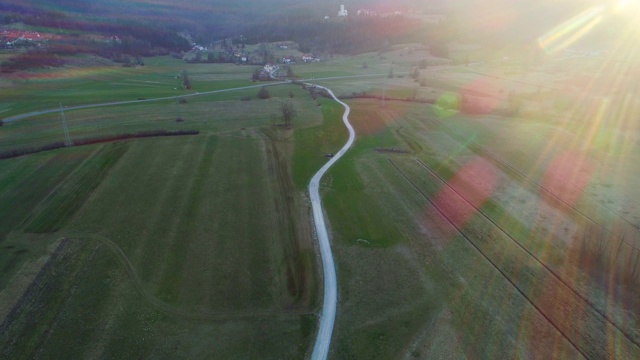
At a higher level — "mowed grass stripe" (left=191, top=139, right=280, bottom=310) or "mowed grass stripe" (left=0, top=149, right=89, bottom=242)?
"mowed grass stripe" (left=0, top=149, right=89, bottom=242)

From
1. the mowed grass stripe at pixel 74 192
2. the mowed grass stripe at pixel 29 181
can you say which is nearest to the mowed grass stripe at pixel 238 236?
the mowed grass stripe at pixel 74 192

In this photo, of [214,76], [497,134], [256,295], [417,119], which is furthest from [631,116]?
[214,76]

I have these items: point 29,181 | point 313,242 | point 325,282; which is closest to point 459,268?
point 325,282

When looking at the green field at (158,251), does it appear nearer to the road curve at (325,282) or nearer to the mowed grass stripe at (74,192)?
the mowed grass stripe at (74,192)

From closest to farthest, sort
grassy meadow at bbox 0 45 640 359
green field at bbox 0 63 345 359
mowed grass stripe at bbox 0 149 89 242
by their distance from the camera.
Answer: green field at bbox 0 63 345 359, grassy meadow at bbox 0 45 640 359, mowed grass stripe at bbox 0 149 89 242

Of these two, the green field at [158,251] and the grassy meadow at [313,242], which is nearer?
the green field at [158,251]

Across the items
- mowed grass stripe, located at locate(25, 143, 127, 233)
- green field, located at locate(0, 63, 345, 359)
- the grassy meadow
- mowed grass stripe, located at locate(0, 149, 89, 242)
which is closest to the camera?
green field, located at locate(0, 63, 345, 359)

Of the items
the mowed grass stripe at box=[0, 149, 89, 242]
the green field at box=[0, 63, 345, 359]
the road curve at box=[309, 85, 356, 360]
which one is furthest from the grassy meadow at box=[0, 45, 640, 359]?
the road curve at box=[309, 85, 356, 360]

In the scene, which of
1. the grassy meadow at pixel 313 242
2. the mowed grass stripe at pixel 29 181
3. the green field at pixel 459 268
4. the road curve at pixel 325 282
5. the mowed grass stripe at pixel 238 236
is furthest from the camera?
the mowed grass stripe at pixel 29 181

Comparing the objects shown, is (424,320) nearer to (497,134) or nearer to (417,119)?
(497,134)

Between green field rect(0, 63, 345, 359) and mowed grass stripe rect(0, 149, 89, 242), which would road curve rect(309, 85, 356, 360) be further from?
mowed grass stripe rect(0, 149, 89, 242)

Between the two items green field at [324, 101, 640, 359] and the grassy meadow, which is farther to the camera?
the grassy meadow

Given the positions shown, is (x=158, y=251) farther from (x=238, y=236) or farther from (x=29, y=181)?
(x=29, y=181)
